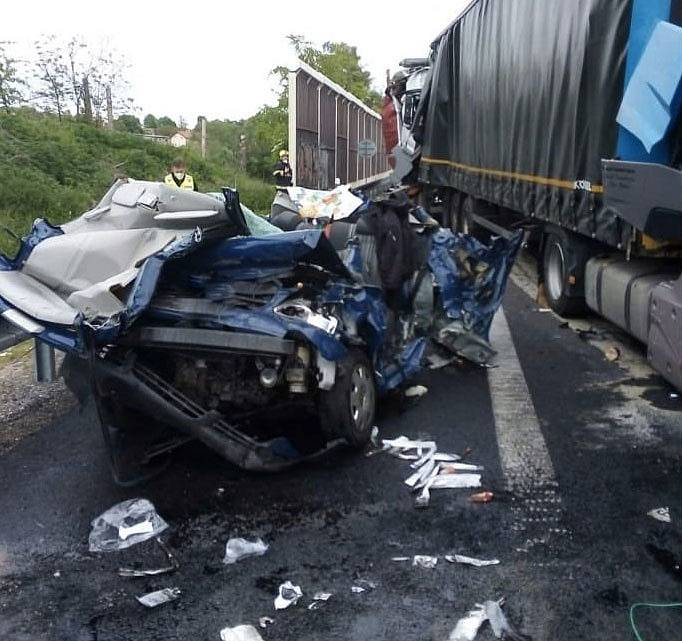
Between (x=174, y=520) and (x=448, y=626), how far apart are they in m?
1.64

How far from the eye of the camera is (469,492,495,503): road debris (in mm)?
4398

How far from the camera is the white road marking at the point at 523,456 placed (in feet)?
13.6

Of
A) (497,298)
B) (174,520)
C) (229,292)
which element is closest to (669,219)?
(497,298)

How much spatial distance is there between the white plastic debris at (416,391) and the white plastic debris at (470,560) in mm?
2470

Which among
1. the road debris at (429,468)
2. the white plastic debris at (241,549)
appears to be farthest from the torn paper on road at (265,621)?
the road debris at (429,468)

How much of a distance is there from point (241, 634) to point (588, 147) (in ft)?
17.2

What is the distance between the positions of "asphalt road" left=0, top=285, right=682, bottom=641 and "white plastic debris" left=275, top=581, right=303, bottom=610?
0.03 meters

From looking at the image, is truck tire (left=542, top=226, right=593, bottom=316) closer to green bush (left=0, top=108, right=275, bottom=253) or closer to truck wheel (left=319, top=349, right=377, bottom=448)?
truck wheel (left=319, top=349, right=377, bottom=448)

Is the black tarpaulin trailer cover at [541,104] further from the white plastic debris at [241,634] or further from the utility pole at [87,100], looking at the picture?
the utility pole at [87,100]

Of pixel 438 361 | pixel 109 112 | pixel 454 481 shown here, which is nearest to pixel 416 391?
pixel 438 361

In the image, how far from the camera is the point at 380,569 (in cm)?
374

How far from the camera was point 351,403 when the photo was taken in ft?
15.9

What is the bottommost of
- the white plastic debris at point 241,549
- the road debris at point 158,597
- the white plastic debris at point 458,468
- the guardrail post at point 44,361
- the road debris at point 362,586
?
the road debris at point 158,597

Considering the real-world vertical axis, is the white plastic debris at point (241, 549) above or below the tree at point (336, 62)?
below
